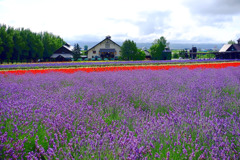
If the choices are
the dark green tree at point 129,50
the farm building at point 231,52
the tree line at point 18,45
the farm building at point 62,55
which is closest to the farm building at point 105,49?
the farm building at point 62,55

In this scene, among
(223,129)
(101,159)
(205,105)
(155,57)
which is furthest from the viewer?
(155,57)

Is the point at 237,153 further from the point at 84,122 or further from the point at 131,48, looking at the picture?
the point at 131,48

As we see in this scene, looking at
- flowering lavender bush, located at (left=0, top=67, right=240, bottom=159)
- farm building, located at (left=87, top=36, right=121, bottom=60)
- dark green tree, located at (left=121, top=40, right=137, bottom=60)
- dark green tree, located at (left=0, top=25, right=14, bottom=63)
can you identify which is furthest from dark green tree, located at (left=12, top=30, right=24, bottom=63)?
flowering lavender bush, located at (left=0, top=67, right=240, bottom=159)

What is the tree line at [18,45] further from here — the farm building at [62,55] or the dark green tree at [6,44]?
the farm building at [62,55]

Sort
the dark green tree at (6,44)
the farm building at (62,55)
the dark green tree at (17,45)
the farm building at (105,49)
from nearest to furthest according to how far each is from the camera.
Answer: the dark green tree at (6,44), the dark green tree at (17,45), the farm building at (62,55), the farm building at (105,49)

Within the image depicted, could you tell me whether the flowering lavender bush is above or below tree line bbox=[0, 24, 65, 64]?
below

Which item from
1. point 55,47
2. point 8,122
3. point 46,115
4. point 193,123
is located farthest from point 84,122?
point 55,47

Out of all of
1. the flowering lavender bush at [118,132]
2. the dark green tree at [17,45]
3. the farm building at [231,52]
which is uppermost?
the dark green tree at [17,45]

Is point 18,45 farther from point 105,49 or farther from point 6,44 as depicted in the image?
point 105,49

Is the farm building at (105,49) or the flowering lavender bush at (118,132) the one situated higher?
the farm building at (105,49)

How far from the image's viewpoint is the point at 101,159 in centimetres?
208

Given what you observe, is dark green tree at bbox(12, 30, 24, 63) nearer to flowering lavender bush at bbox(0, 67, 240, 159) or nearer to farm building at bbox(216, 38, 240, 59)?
flowering lavender bush at bbox(0, 67, 240, 159)

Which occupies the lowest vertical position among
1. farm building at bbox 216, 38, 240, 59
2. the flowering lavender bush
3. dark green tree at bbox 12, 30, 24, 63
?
the flowering lavender bush

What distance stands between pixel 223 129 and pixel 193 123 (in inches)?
14.6
